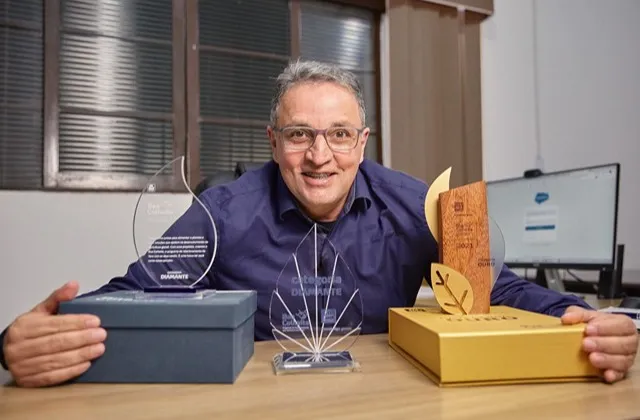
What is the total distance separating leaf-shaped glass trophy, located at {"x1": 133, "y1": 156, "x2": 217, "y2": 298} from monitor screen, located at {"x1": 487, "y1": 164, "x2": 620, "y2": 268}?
59.1 inches

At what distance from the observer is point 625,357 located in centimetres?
72

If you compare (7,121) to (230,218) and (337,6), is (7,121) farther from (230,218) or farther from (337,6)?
(337,6)

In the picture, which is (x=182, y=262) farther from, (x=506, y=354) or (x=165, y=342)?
(x=506, y=354)

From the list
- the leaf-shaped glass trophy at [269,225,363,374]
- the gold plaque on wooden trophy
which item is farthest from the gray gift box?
the gold plaque on wooden trophy

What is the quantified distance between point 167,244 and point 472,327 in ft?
1.66

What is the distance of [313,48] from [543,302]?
239 cm

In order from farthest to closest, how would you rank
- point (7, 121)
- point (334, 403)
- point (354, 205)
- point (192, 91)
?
1. point (192, 91)
2. point (7, 121)
3. point (354, 205)
4. point (334, 403)

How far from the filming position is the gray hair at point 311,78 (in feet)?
4.14

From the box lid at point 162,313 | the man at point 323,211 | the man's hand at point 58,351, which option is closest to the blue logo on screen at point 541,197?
the man at point 323,211

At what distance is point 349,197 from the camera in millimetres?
→ 1372

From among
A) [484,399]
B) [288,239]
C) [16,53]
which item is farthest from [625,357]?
[16,53]

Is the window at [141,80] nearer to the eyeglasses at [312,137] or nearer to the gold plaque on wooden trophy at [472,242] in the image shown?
the eyeglasses at [312,137]

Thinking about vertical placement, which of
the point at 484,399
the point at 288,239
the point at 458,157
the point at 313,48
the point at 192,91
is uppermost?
the point at 313,48

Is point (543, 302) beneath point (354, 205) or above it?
beneath
